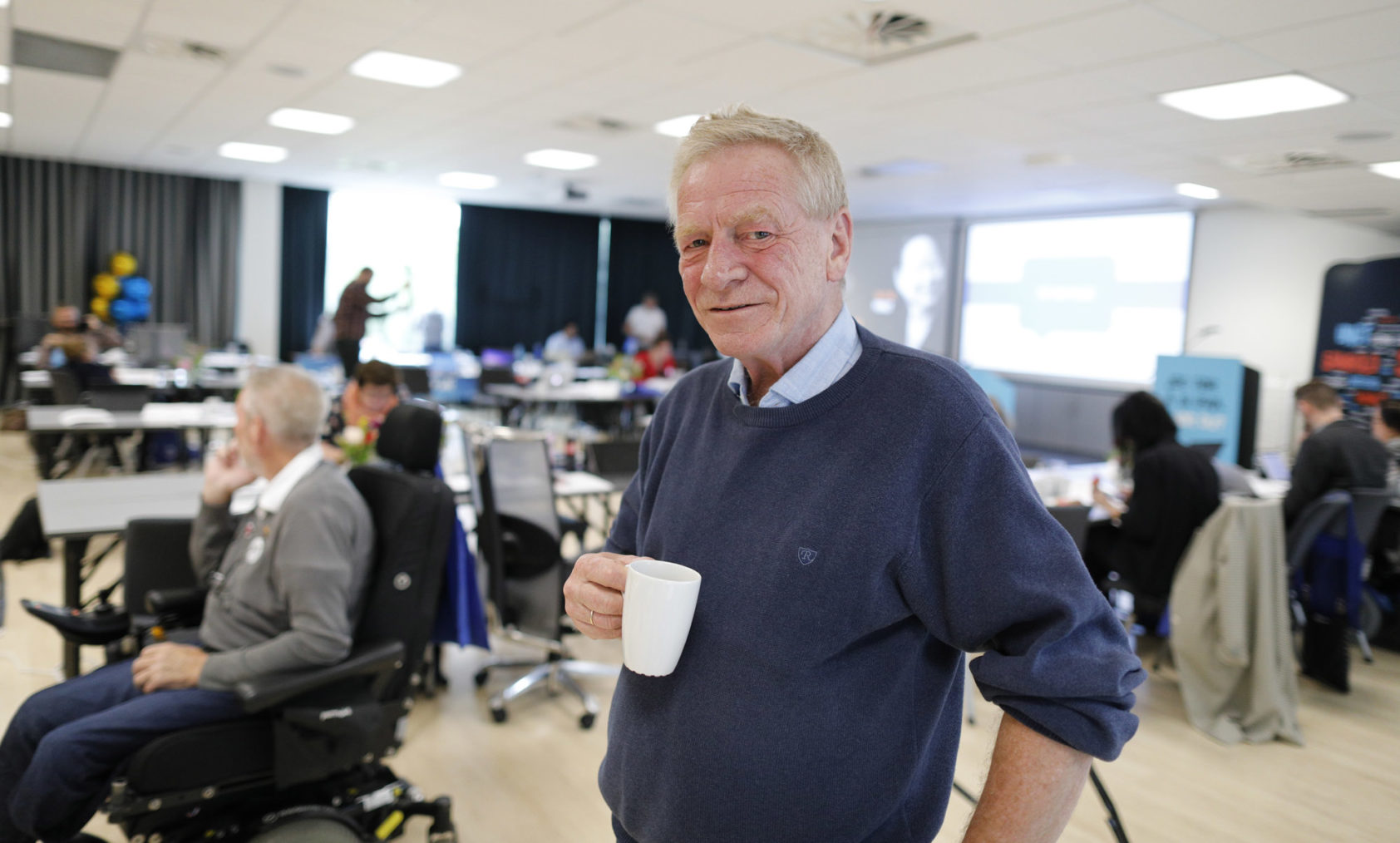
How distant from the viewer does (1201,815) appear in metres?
2.97

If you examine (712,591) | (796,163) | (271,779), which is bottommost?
(271,779)

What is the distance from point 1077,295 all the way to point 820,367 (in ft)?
36.7

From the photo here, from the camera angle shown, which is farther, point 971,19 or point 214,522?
point 971,19

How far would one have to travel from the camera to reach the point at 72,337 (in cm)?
735

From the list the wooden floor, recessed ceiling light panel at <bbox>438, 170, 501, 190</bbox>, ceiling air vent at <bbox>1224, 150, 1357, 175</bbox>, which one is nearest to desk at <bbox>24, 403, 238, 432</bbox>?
the wooden floor

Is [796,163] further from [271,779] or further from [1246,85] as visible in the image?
[1246,85]

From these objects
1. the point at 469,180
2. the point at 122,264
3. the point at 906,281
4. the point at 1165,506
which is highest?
the point at 469,180

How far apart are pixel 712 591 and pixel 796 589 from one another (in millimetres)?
106

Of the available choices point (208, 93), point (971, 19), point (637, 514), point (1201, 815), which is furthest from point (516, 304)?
point (637, 514)

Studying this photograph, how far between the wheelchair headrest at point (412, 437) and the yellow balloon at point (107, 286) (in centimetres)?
1019

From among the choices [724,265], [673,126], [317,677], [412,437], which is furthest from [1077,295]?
[724,265]

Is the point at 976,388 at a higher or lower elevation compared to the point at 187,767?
higher

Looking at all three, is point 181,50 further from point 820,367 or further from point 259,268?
point 259,268

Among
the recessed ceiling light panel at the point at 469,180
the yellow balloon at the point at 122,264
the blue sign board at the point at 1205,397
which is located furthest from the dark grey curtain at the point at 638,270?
the blue sign board at the point at 1205,397
